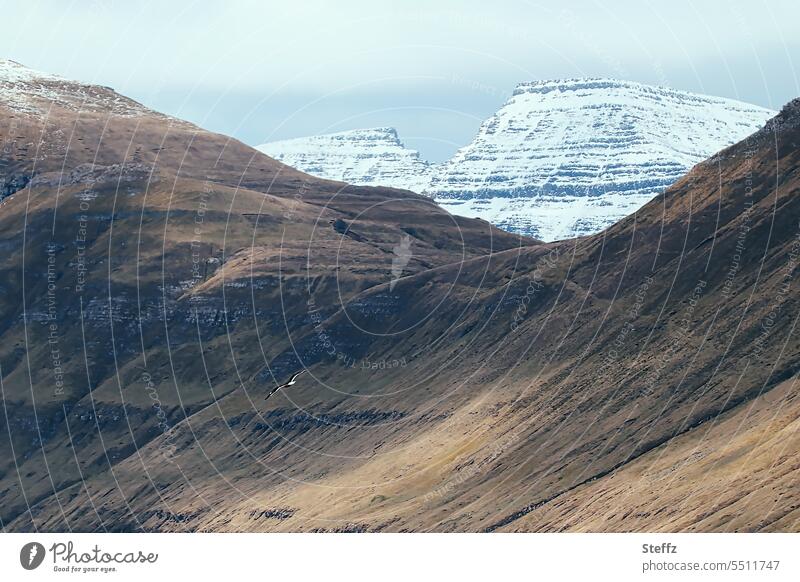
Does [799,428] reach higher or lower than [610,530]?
higher

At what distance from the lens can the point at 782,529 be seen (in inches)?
6757

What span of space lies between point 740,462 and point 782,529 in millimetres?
27079
